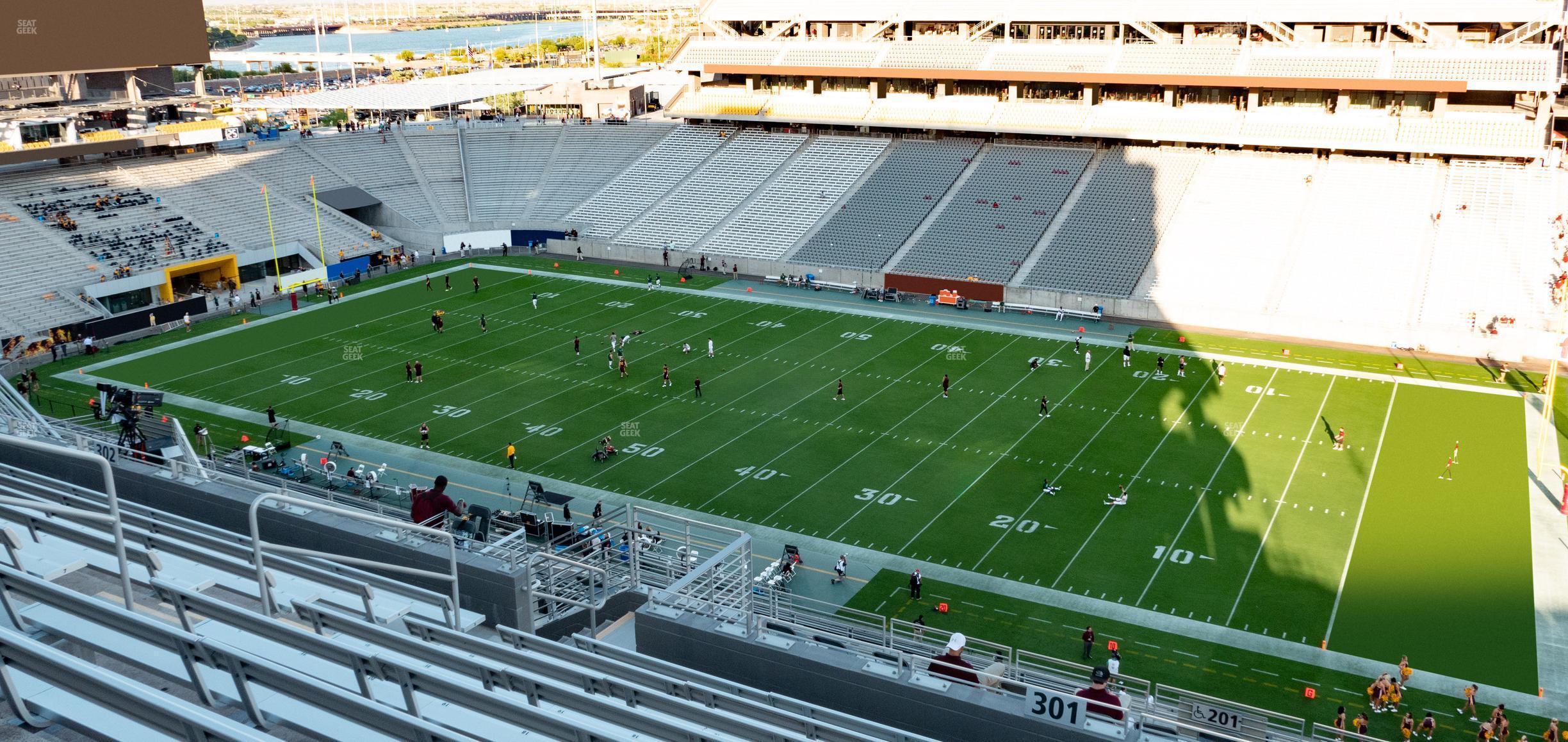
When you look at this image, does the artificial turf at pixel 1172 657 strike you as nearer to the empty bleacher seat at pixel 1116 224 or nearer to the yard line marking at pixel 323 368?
the yard line marking at pixel 323 368

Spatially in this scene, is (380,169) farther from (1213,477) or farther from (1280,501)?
(1280,501)

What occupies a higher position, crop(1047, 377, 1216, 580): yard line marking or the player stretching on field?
crop(1047, 377, 1216, 580): yard line marking

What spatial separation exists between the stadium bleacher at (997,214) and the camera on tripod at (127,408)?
31.4m

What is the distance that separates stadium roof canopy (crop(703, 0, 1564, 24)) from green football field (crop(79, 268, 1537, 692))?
84.6ft

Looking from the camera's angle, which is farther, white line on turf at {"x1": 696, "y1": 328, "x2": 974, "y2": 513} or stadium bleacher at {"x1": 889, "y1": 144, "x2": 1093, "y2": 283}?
stadium bleacher at {"x1": 889, "y1": 144, "x2": 1093, "y2": 283}

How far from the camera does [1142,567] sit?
25.9m

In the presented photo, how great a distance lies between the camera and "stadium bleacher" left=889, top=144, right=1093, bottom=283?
173 feet

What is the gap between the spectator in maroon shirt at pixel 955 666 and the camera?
14.3 meters

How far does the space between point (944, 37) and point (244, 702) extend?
6481 centimetres

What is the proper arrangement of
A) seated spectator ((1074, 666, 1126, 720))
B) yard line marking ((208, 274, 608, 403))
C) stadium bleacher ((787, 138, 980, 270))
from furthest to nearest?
stadium bleacher ((787, 138, 980, 270)), yard line marking ((208, 274, 608, 403)), seated spectator ((1074, 666, 1126, 720))

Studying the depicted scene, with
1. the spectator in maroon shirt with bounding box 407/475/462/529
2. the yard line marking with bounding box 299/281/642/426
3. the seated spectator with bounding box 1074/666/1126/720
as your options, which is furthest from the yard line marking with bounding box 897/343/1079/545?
the yard line marking with bounding box 299/281/642/426

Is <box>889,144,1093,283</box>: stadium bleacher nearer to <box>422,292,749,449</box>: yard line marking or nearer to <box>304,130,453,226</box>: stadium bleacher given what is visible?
<box>422,292,749,449</box>: yard line marking

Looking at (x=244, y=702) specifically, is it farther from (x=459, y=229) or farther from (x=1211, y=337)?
(x=459, y=229)

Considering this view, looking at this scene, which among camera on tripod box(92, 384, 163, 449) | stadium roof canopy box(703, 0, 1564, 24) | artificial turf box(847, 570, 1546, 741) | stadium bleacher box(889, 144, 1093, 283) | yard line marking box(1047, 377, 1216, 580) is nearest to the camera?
artificial turf box(847, 570, 1546, 741)
